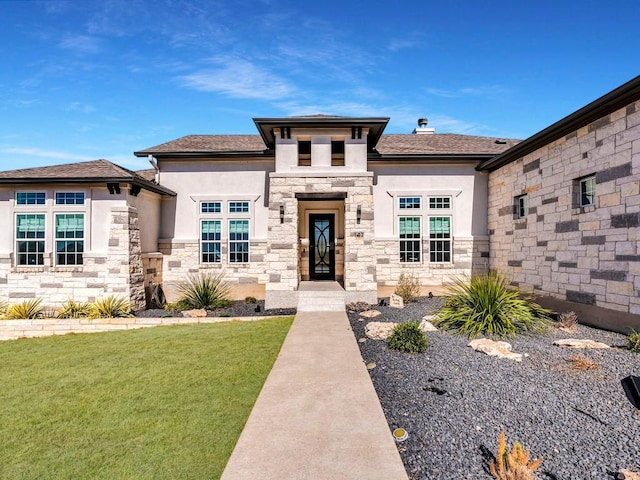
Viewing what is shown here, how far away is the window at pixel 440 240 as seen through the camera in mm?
12891

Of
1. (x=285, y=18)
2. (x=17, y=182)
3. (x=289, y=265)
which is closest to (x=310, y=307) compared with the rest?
(x=289, y=265)

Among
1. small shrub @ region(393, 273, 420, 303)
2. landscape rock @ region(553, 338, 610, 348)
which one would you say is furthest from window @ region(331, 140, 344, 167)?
landscape rock @ region(553, 338, 610, 348)

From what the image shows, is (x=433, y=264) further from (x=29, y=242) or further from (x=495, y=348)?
(x=29, y=242)

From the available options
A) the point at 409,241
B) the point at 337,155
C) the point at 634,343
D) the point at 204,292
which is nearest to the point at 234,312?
the point at 204,292

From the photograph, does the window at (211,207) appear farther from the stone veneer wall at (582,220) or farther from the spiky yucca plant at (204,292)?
the stone veneer wall at (582,220)

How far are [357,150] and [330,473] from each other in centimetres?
981

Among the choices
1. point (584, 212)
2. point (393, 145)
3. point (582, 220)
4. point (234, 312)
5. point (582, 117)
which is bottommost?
point (234, 312)

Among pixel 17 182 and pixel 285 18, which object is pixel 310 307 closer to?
pixel 285 18

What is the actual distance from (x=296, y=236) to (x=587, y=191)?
7.95 metres

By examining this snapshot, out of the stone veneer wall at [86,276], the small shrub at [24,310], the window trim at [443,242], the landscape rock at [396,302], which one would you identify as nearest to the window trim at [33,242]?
the stone veneer wall at [86,276]

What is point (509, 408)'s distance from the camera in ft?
13.0

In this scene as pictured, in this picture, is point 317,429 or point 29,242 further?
point 29,242

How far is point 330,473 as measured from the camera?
9.52ft

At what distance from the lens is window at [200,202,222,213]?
514 inches
